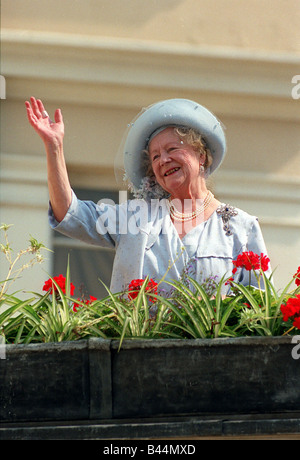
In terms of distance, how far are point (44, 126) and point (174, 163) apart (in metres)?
0.49

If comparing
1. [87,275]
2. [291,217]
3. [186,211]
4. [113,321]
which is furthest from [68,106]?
[113,321]

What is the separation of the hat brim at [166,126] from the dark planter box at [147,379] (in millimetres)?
1220

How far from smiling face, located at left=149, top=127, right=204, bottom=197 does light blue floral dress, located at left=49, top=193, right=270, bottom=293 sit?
4.5 inches

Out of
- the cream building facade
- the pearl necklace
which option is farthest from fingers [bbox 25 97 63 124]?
the cream building facade

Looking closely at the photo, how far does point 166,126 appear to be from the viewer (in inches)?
172

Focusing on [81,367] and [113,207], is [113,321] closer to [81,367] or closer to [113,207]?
[81,367]

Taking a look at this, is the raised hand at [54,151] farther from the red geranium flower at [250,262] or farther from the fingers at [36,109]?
the red geranium flower at [250,262]

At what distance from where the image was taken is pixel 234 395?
328 centimetres

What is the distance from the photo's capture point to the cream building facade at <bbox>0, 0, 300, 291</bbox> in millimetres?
6293
